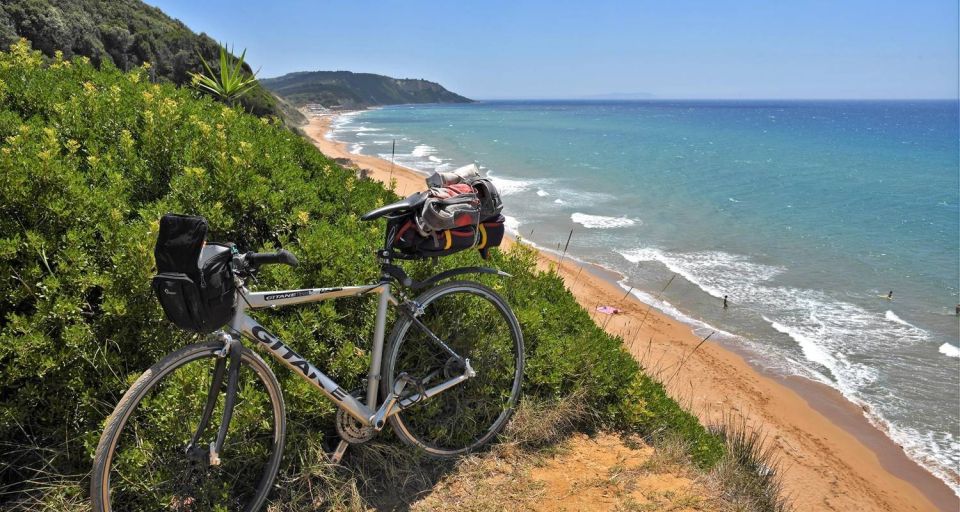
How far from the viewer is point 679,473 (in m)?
3.92

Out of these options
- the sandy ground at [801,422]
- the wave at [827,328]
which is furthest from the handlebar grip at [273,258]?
the wave at [827,328]

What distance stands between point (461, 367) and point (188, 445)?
1.52 m

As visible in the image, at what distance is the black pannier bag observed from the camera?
6.67 feet

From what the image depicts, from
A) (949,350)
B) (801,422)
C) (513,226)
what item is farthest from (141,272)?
Result: (513,226)

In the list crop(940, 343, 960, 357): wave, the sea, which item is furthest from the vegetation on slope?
crop(940, 343, 960, 357): wave

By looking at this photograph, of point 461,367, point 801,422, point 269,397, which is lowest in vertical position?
point 801,422

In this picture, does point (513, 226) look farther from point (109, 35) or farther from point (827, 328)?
point (109, 35)

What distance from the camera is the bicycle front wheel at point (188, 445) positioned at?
8.30 feet

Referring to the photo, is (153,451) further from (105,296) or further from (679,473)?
(679,473)

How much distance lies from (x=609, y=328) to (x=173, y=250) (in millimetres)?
12480

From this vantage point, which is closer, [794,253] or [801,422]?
[801,422]

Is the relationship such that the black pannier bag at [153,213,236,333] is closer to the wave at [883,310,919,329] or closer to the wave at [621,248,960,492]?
the wave at [621,248,960,492]

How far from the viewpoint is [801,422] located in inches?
428

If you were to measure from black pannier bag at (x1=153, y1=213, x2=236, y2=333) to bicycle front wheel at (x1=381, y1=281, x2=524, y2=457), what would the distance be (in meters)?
1.24
